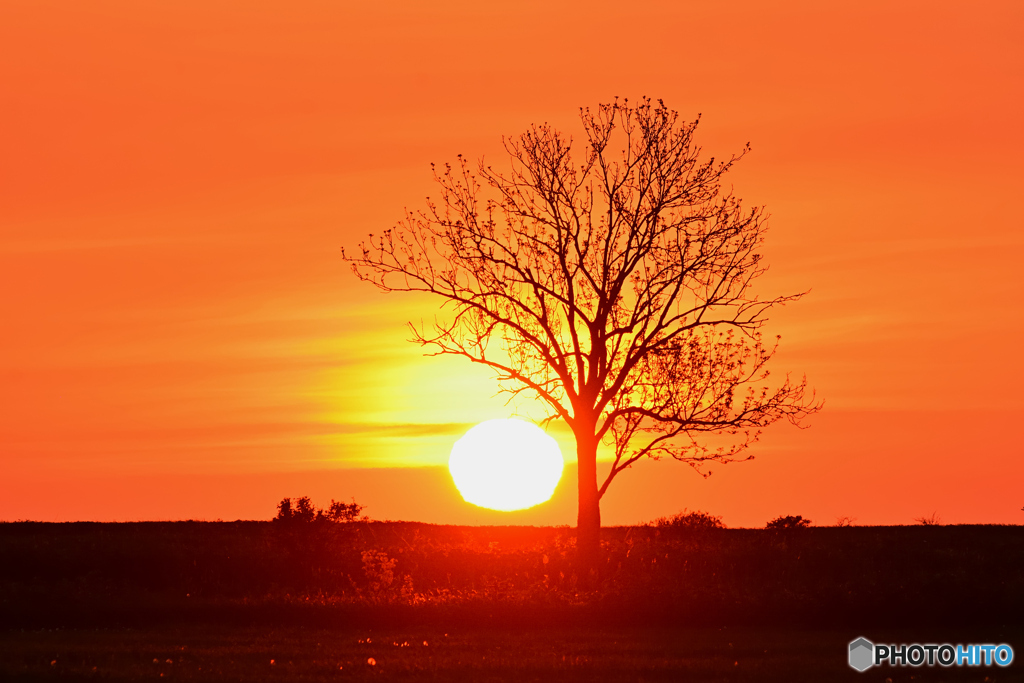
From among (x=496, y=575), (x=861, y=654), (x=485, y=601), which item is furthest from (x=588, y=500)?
(x=861, y=654)

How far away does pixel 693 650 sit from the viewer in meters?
24.7

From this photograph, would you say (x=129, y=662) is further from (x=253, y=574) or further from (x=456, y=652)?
(x=253, y=574)

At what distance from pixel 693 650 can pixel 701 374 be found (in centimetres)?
1186

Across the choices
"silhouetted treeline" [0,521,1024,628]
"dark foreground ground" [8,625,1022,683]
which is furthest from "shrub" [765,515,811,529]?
"dark foreground ground" [8,625,1022,683]

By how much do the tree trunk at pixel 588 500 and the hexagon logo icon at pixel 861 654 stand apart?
9.96 m

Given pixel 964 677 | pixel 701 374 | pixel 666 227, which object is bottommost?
pixel 964 677

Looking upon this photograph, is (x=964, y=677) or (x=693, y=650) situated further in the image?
(x=693, y=650)

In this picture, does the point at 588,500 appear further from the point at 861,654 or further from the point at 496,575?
the point at 861,654

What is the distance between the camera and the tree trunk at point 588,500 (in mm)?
34781

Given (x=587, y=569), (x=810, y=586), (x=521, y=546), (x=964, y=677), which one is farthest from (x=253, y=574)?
(x=964, y=677)

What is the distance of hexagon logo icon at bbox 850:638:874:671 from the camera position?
23.1 metres

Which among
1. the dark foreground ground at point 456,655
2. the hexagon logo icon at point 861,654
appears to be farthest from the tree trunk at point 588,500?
the hexagon logo icon at point 861,654

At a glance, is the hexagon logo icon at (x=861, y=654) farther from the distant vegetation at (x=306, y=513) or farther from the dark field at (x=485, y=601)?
the distant vegetation at (x=306, y=513)

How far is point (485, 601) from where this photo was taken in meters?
29.6
